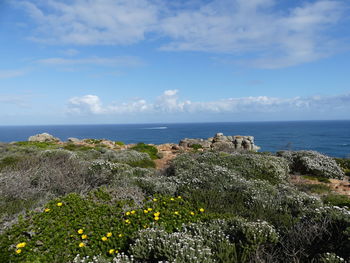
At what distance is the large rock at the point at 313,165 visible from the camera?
41.2ft

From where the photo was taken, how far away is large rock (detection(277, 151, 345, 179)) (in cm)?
1255

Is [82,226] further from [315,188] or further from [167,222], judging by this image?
[315,188]

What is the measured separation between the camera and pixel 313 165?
12695mm

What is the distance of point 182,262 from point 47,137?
37602 millimetres

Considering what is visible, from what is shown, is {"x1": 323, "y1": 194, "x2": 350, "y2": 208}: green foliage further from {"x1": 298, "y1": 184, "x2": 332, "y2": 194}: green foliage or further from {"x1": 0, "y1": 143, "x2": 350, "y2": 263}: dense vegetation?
{"x1": 298, "y1": 184, "x2": 332, "y2": 194}: green foliage

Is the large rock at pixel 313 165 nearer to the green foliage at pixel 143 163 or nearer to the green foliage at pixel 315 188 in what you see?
the green foliage at pixel 315 188

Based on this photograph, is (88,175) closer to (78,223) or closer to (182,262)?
(78,223)

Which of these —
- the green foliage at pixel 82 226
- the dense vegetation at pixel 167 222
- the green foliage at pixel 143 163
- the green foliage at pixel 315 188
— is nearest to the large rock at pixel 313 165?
the green foliage at pixel 315 188

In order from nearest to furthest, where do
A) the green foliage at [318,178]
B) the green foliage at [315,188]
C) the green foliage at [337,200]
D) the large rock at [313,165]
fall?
the green foliage at [337,200] < the green foliage at [315,188] < the green foliage at [318,178] < the large rock at [313,165]

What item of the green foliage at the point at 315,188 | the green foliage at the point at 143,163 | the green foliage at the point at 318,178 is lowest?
the green foliage at the point at 318,178

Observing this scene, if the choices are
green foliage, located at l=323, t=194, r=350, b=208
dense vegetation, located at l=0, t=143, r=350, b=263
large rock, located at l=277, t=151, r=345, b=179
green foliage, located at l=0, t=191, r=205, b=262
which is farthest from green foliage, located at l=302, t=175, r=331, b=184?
green foliage, located at l=0, t=191, r=205, b=262

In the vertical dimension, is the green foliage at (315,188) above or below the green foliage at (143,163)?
below

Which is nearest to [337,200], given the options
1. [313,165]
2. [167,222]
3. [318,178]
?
[318,178]

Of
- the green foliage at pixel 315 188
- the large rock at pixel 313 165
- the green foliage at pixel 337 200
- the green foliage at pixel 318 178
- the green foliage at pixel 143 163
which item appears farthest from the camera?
the green foliage at pixel 143 163
